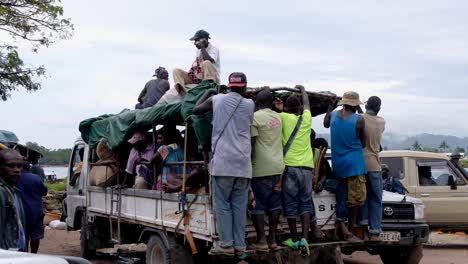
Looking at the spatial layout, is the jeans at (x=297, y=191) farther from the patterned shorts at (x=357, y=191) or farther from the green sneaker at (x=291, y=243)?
the patterned shorts at (x=357, y=191)

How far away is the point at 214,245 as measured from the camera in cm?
617

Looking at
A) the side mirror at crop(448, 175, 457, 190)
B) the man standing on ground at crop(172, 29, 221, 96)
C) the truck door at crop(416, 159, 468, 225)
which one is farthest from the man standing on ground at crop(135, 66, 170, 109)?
the side mirror at crop(448, 175, 457, 190)

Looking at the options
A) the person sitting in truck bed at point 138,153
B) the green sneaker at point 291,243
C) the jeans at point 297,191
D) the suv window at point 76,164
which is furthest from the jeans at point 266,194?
the suv window at point 76,164

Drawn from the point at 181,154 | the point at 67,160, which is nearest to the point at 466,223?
the point at 181,154

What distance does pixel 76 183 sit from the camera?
427 inches

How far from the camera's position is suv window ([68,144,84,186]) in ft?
35.3

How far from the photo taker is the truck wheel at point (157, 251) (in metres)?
7.07

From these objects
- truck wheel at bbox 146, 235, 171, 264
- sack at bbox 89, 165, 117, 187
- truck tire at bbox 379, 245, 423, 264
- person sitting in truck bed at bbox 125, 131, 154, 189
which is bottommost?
truck tire at bbox 379, 245, 423, 264

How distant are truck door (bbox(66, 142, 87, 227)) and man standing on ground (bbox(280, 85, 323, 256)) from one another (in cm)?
476

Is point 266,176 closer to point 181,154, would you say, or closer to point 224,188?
point 224,188

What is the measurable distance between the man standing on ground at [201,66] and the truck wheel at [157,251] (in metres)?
2.10

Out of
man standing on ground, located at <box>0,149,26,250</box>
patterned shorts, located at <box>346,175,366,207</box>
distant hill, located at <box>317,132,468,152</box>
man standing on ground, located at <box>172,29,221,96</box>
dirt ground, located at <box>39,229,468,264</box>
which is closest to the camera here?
man standing on ground, located at <box>0,149,26,250</box>

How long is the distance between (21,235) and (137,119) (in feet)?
12.3

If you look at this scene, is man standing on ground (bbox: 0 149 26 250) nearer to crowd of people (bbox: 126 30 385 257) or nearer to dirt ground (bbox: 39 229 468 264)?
crowd of people (bbox: 126 30 385 257)
